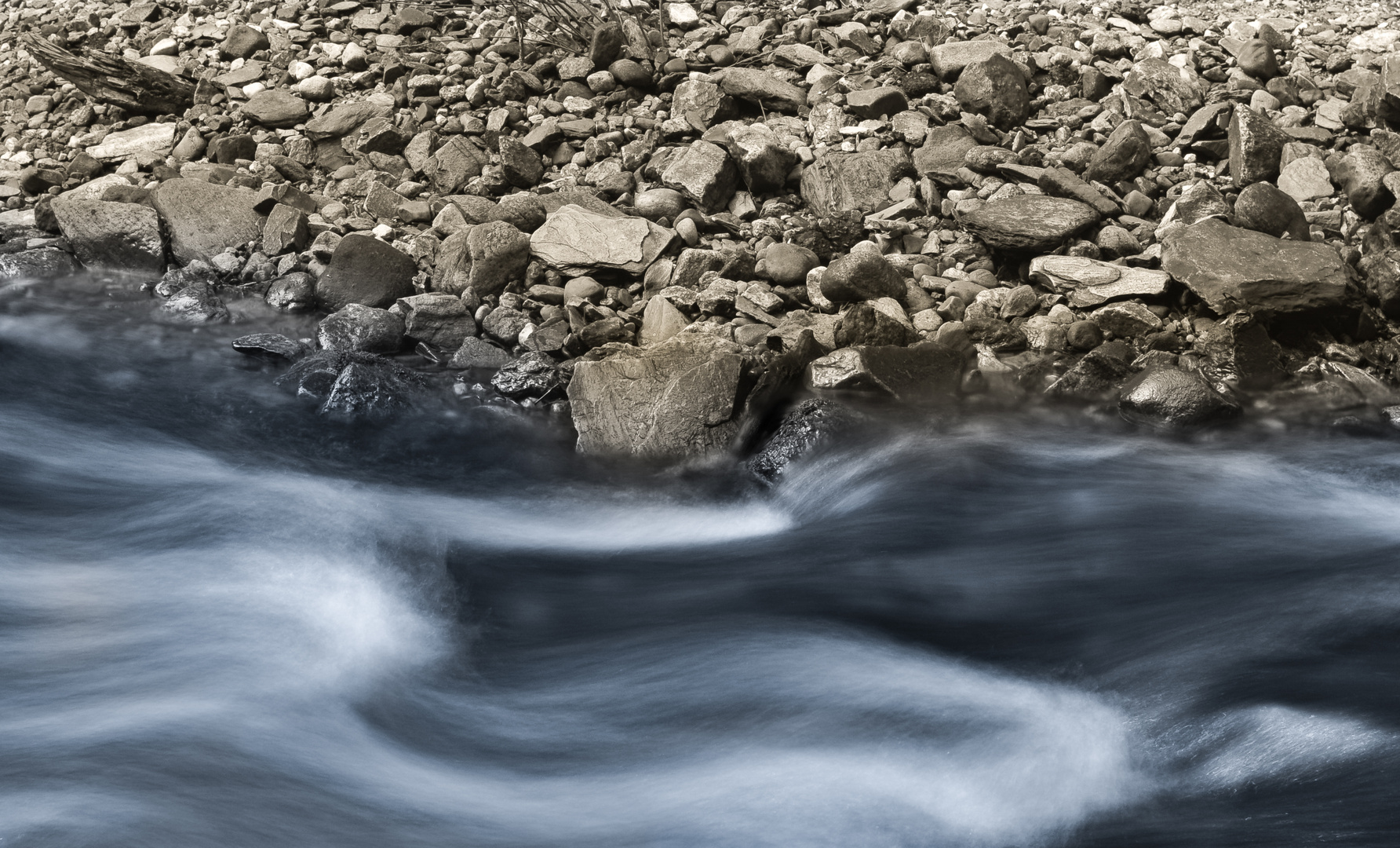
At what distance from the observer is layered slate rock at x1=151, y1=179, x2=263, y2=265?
562cm

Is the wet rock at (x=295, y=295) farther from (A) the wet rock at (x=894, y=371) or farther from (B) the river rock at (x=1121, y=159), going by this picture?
(B) the river rock at (x=1121, y=159)

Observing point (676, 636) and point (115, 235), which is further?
point (115, 235)

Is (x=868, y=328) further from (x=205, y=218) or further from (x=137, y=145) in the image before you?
(x=137, y=145)

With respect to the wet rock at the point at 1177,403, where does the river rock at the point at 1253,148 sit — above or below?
above

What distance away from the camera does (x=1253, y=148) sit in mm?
5254

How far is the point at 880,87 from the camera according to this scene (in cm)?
593

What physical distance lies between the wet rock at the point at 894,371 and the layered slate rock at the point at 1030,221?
76 cm

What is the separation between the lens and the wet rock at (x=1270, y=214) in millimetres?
4914

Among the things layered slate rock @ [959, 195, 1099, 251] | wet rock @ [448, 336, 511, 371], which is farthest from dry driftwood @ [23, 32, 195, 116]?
layered slate rock @ [959, 195, 1099, 251]

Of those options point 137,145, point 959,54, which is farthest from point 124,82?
point 959,54

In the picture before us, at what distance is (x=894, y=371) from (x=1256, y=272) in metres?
1.57

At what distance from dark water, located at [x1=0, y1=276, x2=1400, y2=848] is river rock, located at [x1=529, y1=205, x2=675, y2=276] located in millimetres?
949

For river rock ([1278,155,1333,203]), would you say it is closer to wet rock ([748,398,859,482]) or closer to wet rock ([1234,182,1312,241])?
wet rock ([1234,182,1312,241])

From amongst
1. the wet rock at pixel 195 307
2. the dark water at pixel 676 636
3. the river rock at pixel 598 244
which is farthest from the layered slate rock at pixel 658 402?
Answer: the wet rock at pixel 195 307
